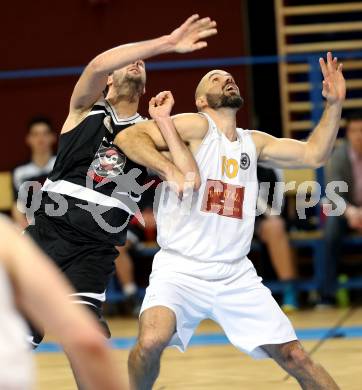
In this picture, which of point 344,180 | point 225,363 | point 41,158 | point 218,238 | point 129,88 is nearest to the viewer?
point 218,238

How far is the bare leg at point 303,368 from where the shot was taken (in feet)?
16.0

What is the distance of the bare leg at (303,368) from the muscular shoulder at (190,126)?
1.15m

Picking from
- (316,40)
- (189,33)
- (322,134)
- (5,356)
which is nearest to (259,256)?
(316,40)

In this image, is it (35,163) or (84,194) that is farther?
(35,163)

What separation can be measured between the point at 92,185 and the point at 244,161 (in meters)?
0.79

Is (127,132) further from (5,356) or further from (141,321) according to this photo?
(5,356)

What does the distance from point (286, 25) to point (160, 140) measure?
6203 mm

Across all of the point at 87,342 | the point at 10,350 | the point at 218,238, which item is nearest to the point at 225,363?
the point at 218,238

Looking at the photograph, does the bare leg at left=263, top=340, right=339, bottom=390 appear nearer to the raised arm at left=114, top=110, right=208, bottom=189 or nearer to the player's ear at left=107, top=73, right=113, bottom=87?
the raised arm at left=114, top=110, right=208, bottom=189

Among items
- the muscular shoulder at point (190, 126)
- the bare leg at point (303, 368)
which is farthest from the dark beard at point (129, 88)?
the bare leg at point (303, 368)

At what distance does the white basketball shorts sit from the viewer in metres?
4.98

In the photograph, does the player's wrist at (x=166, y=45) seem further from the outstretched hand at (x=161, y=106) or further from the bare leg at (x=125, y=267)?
the bare leg at (x=125, y=267)

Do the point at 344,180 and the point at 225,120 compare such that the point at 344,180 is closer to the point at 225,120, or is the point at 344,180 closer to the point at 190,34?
the point at 225,120

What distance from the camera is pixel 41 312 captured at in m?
2.03
